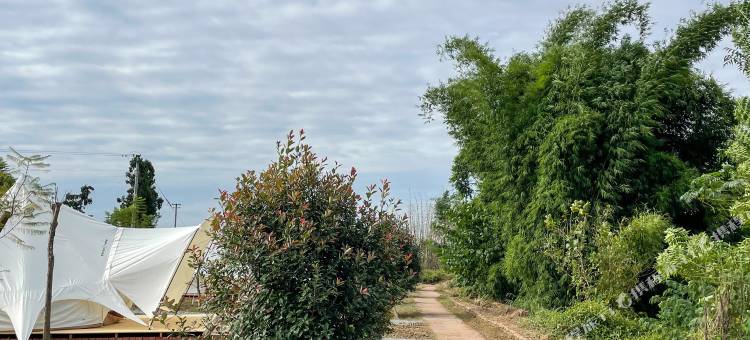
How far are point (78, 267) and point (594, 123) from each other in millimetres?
9329

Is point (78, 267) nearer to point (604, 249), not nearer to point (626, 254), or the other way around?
point (604, 249)

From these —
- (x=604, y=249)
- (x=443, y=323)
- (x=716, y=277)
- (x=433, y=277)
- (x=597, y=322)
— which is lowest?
(x=443, y=323)

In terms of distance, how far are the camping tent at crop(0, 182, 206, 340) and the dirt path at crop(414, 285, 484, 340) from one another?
497 centimetres

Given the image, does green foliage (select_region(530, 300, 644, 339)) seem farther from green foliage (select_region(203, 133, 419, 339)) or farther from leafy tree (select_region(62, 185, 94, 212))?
leafy tree (select_region(62, 185, 94, 212))

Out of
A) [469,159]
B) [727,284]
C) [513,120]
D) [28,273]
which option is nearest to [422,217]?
[469,159]

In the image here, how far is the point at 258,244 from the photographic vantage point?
4.84m

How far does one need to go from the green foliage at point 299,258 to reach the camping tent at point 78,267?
6.22m

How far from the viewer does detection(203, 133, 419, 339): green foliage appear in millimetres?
4797

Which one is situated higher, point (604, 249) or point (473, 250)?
point (473, 250)

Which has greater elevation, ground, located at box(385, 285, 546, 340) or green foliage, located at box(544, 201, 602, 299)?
green foliage, located at box(544, 201, 602, 299)

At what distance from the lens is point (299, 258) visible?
15.9ft

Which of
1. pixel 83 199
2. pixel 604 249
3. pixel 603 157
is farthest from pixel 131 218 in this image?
pixel 604 249

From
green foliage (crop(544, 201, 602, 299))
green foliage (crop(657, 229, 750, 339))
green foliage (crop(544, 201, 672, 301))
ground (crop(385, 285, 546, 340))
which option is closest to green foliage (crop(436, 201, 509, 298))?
ground (crop(385, 285, 546, 340))

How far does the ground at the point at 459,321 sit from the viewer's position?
11.8 meters
